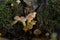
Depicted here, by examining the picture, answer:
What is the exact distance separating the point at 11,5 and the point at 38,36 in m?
0.57

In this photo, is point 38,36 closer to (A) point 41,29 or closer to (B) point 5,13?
(A) point 41,29

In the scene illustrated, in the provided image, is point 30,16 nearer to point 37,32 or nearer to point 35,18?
point 35,18

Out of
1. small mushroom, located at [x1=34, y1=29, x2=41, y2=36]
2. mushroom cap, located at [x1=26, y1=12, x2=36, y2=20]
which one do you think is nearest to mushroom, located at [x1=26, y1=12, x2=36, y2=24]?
mushroom cap, located at [x1=26, y1=12, x2=36, y2=20]

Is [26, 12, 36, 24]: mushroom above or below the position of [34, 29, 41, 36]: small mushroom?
above

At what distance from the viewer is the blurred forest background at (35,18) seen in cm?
281

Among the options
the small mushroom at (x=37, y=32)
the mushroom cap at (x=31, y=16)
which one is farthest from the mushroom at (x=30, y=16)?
the small mushroom at (x=37, y=32)

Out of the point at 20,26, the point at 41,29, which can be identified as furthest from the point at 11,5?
the point at 41,29

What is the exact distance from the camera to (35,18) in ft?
9.39

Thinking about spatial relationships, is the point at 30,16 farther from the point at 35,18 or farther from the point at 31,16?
the point at 35,18

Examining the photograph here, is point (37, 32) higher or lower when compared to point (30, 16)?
lower

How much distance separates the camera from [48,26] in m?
2.81

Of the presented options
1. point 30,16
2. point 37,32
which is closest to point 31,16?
point 30,16

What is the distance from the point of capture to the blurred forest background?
111 inches

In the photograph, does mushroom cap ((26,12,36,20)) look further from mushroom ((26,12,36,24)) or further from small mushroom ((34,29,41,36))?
small mushroom ((34,29,41,36))
